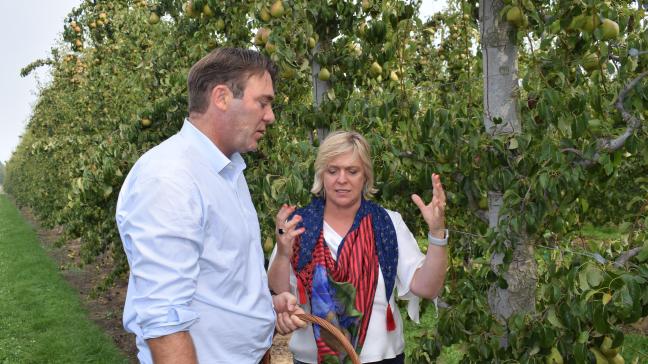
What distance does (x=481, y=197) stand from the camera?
3051 millimetres

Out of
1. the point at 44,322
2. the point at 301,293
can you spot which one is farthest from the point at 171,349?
the point at 44,322

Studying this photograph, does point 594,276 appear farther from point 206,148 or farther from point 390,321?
point 206,148

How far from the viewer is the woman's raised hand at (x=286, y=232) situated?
264 centimetres

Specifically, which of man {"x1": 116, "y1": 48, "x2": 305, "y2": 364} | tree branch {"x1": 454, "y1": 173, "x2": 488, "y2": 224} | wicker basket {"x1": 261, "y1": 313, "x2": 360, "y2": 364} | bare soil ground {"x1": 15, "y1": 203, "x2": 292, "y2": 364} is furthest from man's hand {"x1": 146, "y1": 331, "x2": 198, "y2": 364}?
bare soil ground {"x1": 15, "y1": 203, "x2": 292, "y2": 364}

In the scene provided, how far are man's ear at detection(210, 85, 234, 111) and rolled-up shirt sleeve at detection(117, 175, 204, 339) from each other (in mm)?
394

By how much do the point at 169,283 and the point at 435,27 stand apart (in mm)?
3512

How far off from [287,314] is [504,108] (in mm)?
1369

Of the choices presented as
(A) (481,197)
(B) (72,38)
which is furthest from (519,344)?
(B) (72,38)

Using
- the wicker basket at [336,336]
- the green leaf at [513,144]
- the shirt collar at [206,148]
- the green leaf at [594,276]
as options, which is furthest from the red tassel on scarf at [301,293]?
the green leaf at [594,276]

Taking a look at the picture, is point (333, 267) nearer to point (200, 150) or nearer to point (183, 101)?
point (200, 150)

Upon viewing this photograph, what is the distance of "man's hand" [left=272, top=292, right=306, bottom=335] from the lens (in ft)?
8.07

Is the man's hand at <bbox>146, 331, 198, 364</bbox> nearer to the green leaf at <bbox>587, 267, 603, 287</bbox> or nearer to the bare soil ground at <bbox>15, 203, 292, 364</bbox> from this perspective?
the green leaf at <bbox>587, 267, 603, 287</bbox>

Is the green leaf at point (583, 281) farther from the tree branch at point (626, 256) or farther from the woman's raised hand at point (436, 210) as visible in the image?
the woman's raised hand at point (436, 210)

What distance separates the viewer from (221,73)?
2150 millimetres
